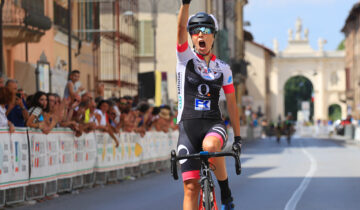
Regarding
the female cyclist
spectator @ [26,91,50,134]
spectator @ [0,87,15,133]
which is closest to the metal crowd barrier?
spectator @ [26,91,50,134]

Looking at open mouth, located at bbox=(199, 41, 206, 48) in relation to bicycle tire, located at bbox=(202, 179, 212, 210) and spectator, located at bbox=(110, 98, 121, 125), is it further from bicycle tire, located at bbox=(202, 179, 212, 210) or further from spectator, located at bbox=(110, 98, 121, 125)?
spectator, located at bbox=(110, 98, 121, 125)

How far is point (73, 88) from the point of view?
663 inches

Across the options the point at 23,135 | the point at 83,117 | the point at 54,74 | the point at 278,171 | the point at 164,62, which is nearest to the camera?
the point at 23,135

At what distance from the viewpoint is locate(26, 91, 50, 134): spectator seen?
46.2 ft

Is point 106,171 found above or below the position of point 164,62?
below

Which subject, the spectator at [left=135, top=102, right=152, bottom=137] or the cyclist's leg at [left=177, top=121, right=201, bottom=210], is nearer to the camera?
the cyclist's leg at [left=177, top=121, right=201, bottom=210]

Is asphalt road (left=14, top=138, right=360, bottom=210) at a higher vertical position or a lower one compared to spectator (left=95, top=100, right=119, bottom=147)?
lower

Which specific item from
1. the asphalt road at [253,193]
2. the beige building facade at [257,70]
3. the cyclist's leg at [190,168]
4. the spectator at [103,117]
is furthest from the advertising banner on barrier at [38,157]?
the beige building facade at [257,70]

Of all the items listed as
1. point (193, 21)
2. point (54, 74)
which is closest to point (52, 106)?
point (193, 21)

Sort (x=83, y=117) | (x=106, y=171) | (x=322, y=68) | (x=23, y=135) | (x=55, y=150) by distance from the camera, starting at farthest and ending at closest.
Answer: (x=322, y=68) < (x=106, y=171) < (x=83, y=117) < (x=55, y=150) < (x=23, y=135)

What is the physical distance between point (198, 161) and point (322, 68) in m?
141

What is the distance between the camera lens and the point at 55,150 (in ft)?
49.2

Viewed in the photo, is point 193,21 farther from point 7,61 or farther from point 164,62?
point 164,62

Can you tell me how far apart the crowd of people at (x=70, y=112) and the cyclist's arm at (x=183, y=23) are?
258 inches
